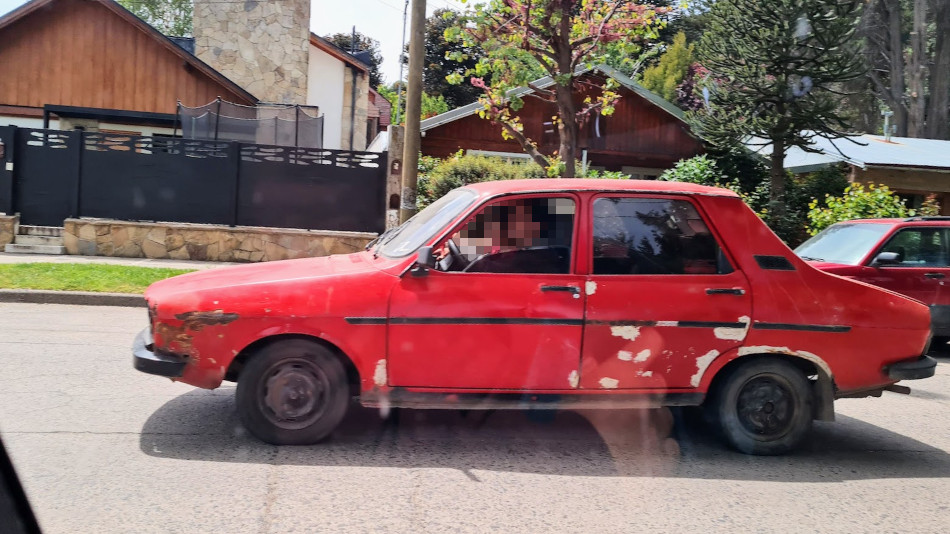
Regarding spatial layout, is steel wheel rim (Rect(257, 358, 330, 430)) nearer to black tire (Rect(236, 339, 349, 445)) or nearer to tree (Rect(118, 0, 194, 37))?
black tire (Rect(236, 339, 349, 445))

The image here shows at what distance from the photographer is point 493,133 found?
23.3 m

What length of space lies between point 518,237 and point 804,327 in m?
1.96

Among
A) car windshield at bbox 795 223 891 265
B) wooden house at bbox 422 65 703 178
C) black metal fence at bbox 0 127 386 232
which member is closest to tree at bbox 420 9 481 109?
wooden house at bbox 422 65 703 178

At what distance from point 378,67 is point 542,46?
4352 centimetres

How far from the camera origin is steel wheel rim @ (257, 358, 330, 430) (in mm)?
4680

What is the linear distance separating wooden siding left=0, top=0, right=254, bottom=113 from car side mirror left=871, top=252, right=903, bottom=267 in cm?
1718

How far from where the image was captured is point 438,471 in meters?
4.52

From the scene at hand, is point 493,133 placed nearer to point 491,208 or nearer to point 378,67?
point 491,208

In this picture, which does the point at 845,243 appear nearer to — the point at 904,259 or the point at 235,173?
the point at 904,259

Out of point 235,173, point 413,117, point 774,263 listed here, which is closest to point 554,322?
point 774,263

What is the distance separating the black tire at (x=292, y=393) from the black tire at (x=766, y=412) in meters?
2.52

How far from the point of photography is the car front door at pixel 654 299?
15.9 ft

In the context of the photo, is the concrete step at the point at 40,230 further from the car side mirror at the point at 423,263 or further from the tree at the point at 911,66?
the tree at the point at 911,66

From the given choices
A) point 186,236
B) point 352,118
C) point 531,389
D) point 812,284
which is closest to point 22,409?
point 531,389
